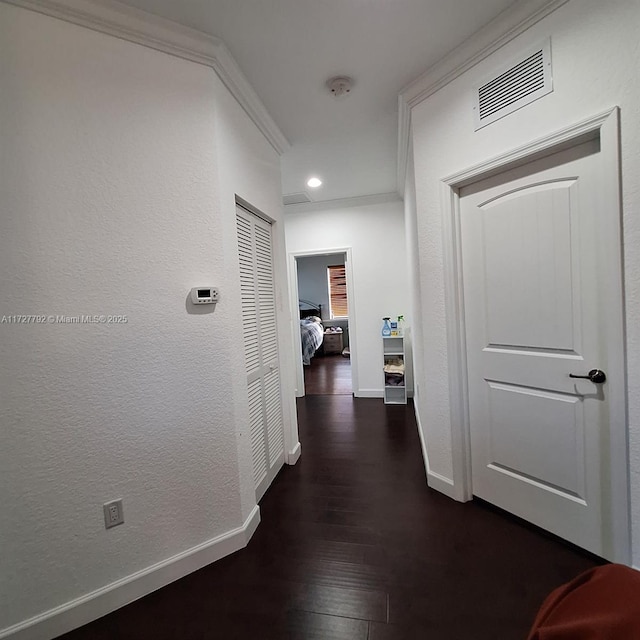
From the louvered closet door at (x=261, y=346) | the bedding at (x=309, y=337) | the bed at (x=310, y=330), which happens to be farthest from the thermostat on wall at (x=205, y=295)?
the bedding at (x=309, y=337)

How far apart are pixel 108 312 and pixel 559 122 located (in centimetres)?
221

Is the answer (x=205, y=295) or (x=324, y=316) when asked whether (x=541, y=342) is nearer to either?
(x=205, y=295)

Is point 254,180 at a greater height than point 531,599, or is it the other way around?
point 254,180

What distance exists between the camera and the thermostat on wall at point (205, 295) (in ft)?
5.00

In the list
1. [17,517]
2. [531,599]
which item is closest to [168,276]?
[17,517]

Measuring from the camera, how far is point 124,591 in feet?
4.50

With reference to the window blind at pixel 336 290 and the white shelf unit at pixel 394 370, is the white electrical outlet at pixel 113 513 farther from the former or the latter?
the window blind at pixel 336 290

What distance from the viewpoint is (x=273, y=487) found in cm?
222

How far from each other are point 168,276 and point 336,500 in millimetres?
1742

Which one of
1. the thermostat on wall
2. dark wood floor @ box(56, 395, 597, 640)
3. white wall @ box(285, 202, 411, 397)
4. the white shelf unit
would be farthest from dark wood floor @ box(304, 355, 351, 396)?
the thermostat on wall

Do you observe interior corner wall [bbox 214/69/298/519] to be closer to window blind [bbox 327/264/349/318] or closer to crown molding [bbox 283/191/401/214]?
crown molding [bbox 283/191/401/214]

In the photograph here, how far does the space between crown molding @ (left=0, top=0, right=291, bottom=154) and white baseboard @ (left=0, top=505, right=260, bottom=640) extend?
243 cm

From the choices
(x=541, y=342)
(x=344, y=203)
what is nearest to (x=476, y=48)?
(x=541, y=342)

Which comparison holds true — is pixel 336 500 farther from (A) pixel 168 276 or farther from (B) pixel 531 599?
(A) pixel 168 276
